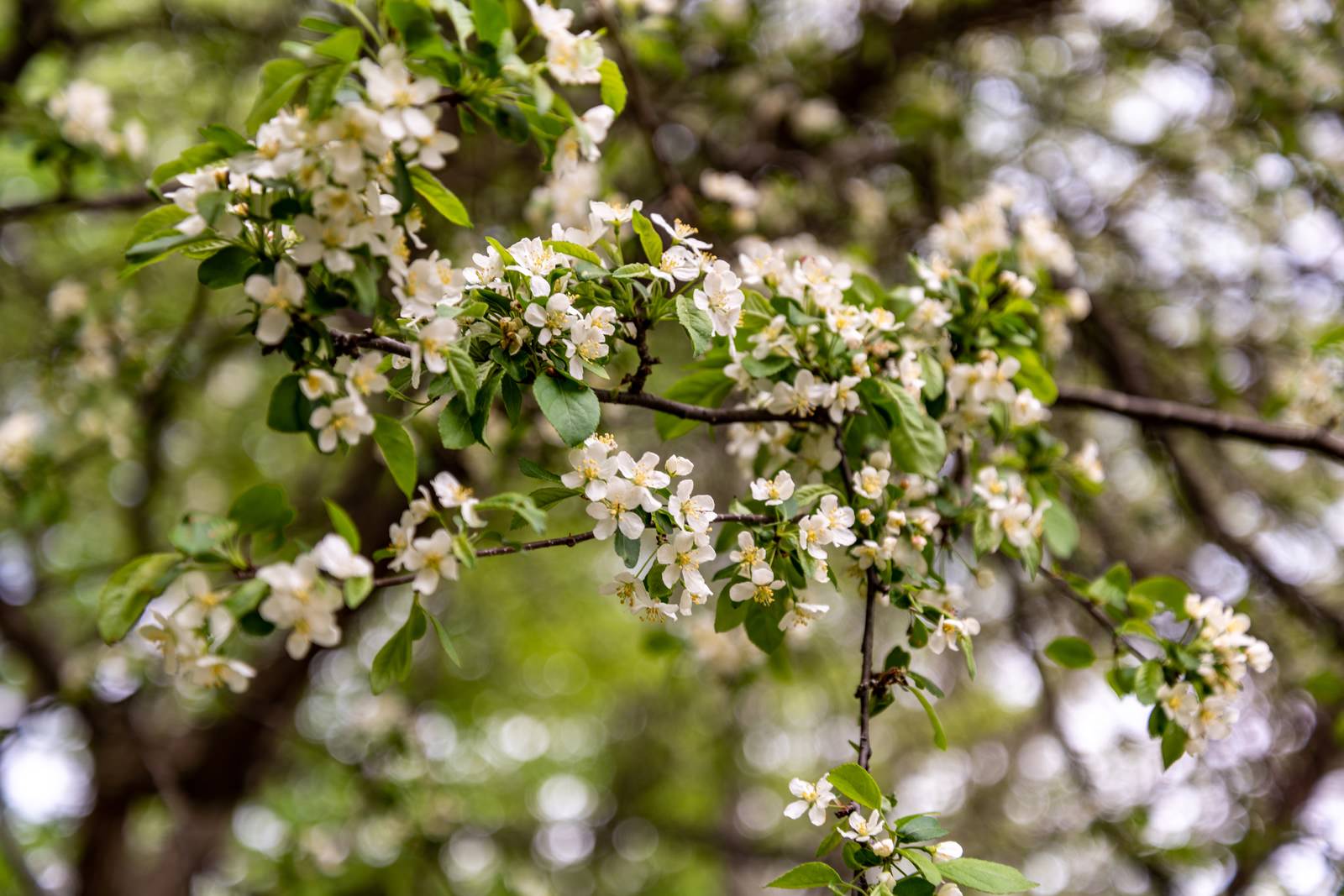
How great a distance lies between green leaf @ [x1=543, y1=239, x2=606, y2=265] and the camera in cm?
140

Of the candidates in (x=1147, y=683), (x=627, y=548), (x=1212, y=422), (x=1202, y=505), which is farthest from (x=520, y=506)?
(x=1202, y=505)

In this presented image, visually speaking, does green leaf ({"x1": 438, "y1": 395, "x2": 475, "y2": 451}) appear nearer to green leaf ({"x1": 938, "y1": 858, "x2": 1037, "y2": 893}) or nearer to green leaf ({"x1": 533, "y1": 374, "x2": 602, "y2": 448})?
green leaf ({"x1": 533, "y1": 374, "x2": 602, "y2": 448})

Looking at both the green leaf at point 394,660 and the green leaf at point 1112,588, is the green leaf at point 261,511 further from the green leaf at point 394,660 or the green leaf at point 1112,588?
the green leaf at point 1112,588

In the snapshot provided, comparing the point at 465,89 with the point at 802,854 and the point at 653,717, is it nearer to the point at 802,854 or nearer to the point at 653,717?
the point at 802,854

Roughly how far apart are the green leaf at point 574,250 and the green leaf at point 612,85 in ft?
0.75

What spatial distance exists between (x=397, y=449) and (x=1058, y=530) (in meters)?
1.39

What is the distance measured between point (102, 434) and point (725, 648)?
2.41 metres

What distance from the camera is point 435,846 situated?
4008mm

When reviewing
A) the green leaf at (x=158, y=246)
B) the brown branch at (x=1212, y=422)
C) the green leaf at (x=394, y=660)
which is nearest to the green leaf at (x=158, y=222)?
the green leaf at (x=158, y=246)

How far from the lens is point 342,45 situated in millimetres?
1132

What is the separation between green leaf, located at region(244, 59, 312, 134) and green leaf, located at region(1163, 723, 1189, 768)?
1.78 meters

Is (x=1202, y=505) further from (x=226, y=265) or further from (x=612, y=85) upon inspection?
(x=226, y=265)

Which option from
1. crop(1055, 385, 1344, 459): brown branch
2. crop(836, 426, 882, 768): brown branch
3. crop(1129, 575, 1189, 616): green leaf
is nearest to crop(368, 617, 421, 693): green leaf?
crop(836, 426, 882, 768): brown branch

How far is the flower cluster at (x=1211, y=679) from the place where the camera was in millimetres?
1676
